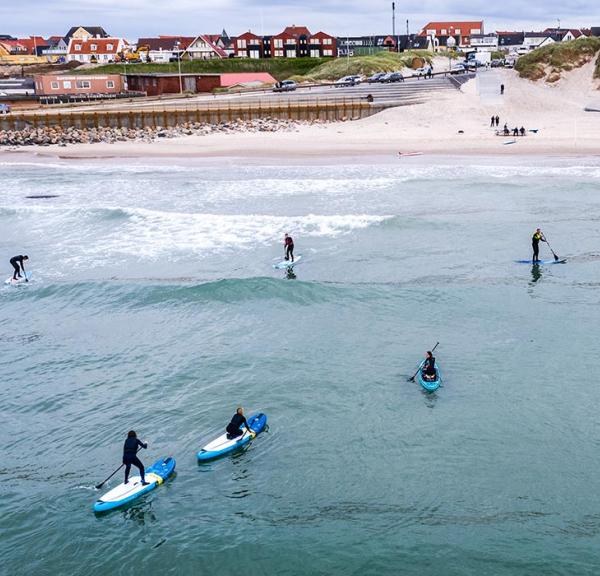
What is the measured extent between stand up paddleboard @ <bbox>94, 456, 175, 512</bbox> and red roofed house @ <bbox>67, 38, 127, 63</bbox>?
146 meters

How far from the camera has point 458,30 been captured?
189m

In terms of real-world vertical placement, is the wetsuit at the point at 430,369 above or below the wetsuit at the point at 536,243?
below

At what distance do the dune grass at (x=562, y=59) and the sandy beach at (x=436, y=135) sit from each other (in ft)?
12.2

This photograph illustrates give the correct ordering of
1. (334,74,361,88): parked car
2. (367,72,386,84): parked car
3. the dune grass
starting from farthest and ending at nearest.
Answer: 1. (367,72,386,84): parked car
2. (334,74,361,88): parked car
3. the dune grass

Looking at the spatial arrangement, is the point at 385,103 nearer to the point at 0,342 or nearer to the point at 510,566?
the point at 0,342

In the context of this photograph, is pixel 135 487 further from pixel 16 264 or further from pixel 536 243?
pixel 536 243

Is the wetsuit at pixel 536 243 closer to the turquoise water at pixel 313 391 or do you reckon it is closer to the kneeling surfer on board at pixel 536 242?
the kneeling surfer on board at pixel 536 242

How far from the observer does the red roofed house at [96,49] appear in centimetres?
14691

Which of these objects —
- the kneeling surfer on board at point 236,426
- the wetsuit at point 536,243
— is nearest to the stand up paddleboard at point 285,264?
the wetsuit at point 536,243

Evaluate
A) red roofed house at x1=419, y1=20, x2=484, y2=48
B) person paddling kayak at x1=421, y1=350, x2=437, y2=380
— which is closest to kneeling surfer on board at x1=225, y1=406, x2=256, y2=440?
person paddling kayak at x1=421, y1=350, x2=437, y2=380

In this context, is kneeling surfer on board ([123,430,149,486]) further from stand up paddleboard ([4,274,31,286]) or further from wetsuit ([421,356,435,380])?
stand up paddleboard ([4,274,31,286])

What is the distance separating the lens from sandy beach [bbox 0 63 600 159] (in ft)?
187

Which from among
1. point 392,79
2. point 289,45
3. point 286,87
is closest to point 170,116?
point 286,87

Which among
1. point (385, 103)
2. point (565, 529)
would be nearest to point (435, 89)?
point (385, 103)
